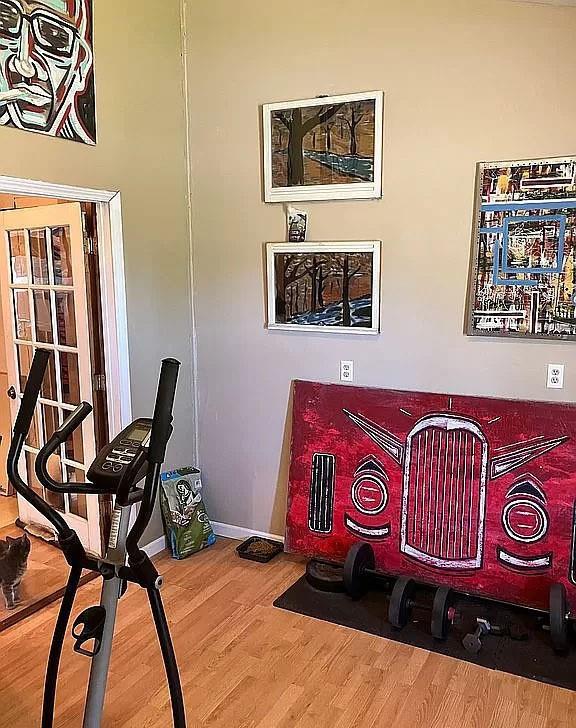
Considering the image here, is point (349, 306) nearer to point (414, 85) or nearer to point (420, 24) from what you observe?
point (414, 85)

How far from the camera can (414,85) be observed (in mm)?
3045

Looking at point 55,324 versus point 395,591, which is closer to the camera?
point 395,591

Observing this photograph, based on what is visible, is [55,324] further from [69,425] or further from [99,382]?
[69,425]

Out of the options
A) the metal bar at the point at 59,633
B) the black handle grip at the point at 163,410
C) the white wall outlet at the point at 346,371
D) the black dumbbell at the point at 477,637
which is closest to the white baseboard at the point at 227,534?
the white wall outlet at the point at 346,371

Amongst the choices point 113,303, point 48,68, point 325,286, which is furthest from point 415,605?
point 48,68

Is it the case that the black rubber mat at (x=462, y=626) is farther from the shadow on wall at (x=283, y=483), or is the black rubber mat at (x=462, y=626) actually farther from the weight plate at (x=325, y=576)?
the shadow on wall at (x=283, y=483)

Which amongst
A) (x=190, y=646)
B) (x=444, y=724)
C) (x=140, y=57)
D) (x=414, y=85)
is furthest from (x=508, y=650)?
(x=140, y=57)

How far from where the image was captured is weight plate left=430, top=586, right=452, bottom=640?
9.12 ft

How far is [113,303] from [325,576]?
1743mm

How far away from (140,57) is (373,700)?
3.11 m

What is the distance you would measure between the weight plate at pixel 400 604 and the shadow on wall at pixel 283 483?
91 centimetres

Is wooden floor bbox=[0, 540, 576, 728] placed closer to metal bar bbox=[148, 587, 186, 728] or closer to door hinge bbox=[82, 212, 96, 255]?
metal bar bbox=[148, 587, 186, 728]

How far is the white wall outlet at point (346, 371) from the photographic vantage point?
3.40 metres

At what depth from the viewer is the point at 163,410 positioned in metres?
1.78
